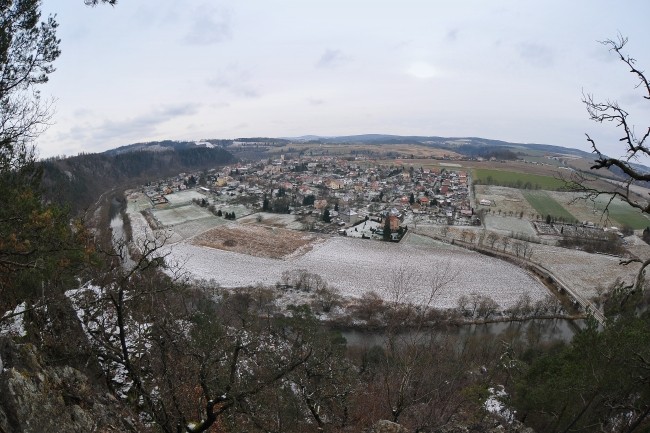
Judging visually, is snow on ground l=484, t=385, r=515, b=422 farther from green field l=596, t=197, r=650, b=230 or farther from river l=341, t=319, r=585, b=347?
green field l=596, t=197, r=650, b=230

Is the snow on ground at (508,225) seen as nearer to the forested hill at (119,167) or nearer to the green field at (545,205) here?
the green field at (545,205)

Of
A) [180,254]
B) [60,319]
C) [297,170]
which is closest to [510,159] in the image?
[297,170]

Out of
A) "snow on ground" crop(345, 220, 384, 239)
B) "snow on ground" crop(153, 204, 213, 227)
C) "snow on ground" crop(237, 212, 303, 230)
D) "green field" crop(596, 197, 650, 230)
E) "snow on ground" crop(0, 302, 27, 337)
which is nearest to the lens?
"snow on ground" crop(0, 302, 27, 337)

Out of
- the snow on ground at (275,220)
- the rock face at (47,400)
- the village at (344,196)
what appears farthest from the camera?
the village at (344,196)

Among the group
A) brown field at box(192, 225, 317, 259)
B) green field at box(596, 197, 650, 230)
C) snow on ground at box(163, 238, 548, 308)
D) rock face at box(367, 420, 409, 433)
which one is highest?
rock face at box(367, 420, 409, 433)

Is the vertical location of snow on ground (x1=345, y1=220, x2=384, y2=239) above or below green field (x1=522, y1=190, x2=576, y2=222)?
below

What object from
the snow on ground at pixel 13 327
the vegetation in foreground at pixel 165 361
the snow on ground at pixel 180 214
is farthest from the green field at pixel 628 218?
the snow on ground at pixel 13 327

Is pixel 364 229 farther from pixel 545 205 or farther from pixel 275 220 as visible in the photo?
pixel 545 205

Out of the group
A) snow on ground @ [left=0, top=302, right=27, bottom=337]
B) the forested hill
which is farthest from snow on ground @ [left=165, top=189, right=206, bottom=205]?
snow on ground @ [left=0, top=302, right=27, bottom=337]
